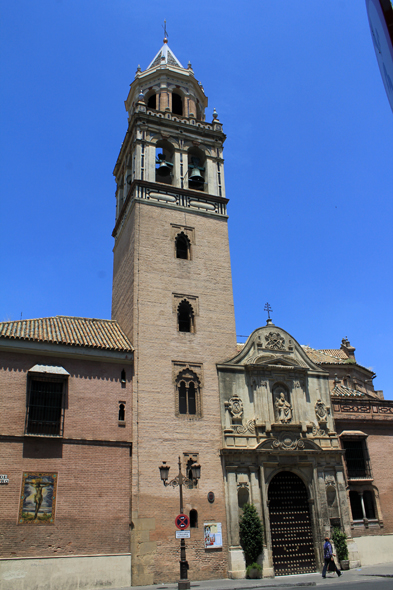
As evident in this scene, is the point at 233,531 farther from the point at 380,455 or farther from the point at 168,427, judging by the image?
the point at 380,455

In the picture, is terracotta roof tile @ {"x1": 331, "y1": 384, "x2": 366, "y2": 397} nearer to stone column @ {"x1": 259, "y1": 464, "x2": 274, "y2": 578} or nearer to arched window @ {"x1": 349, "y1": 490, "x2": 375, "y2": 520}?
arched window @ {"x1": 349, "y1": 490, "x2": 375, "y2": 520}

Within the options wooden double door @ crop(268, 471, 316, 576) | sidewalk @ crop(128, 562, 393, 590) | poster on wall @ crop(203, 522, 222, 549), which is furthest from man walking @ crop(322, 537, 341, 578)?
poster on wall @ crop(203, 522, 222, 549)

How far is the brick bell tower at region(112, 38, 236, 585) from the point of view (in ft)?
66.2

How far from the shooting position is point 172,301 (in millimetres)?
24797

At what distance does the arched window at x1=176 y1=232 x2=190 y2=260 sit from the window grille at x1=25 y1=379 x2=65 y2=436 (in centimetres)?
977

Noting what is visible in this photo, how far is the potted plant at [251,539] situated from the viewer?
1991 cm

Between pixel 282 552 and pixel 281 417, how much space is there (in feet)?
18.5

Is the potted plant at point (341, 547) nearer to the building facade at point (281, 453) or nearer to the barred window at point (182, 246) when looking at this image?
the building facade at point (281, 453)

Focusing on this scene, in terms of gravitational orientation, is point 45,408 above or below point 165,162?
below

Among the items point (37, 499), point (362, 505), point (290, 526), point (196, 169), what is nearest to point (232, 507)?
point (290, 526)

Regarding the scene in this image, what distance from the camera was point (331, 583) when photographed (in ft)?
57.3

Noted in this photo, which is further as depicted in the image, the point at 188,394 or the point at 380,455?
the point at 380,455

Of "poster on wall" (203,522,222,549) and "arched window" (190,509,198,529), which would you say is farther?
"arched window" (190,509,198,529)

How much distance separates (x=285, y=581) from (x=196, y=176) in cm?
2077
